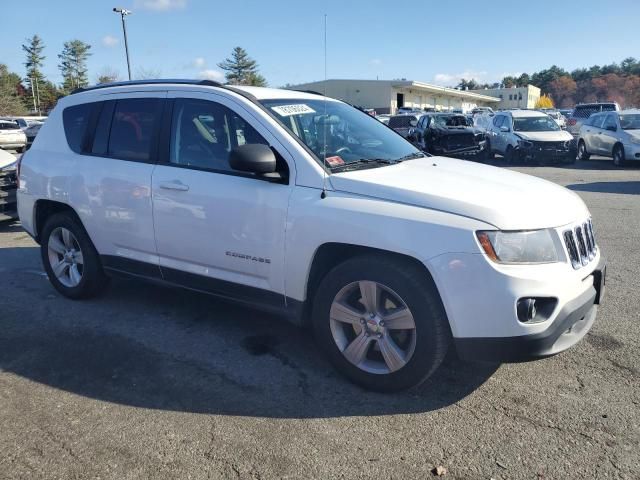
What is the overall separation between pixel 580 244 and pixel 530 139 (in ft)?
51.2

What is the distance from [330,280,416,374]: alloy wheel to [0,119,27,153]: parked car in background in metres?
24.3

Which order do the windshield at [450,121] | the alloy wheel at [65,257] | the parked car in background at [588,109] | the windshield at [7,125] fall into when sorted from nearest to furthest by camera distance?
1. the alloy wheel at [65,257]
2. the windshield at [450,121]
3. the windshield at [7,125]
4. the parked car in background at [588,109]

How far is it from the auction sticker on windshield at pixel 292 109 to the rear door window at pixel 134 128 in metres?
1.05

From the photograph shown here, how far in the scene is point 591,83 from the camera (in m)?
110

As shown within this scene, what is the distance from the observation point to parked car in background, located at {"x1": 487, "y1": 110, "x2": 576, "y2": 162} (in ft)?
57.9

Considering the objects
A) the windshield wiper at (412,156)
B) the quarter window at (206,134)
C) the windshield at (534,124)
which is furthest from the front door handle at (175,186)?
the windshield at (534,124)

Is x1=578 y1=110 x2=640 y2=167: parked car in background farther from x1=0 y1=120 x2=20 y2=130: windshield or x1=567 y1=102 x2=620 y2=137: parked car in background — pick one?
x1=0 y1=120 x2=20 y2=130: windshield

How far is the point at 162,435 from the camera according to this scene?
3016mm

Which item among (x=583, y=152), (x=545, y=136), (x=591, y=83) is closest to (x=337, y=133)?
(x=545, y=136)

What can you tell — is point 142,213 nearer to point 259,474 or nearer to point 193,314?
point 193,314

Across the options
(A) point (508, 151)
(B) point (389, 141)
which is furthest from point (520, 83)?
(B) point (389, 141)

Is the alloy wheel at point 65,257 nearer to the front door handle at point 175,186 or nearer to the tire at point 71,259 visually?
the tire at point 71,259

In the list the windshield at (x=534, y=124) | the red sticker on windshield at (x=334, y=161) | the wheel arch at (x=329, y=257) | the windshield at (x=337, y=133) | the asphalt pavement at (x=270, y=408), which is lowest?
the asphalt pavement at (x=270, y=408)

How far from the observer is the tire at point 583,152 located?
19.0 m
